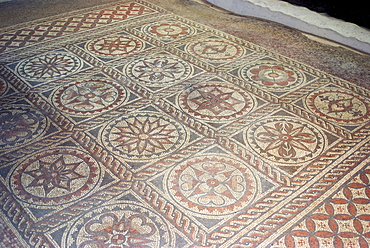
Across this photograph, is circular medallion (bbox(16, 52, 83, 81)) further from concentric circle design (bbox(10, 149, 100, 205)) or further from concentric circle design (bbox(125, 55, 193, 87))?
concentric circle design (bbox(10, 149, 100, 205))

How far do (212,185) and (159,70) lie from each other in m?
1.08

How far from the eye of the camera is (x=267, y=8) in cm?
323

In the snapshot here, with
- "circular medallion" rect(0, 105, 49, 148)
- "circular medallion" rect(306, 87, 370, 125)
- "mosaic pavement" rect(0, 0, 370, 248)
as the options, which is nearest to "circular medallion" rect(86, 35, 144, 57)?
"mosaic pavement" rect(0, 0, 370, 248)

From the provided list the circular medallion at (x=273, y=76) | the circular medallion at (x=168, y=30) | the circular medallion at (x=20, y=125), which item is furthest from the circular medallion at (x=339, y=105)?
the circular medallion at (x=20, y=125)

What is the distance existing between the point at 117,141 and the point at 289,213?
852 millimetres

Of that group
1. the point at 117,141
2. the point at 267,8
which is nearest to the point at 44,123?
the point at 117,141

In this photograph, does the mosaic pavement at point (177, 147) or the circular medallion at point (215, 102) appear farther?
the circular medallion at point (215, 102)

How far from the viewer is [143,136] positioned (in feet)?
6.32

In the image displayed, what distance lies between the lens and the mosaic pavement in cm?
145

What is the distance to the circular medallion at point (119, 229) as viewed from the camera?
1.39m

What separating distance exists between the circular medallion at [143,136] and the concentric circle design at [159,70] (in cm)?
37

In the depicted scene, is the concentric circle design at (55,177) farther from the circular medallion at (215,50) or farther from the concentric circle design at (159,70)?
the circular medallion at (215,50)

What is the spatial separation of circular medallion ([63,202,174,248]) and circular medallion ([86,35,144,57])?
1451 mm

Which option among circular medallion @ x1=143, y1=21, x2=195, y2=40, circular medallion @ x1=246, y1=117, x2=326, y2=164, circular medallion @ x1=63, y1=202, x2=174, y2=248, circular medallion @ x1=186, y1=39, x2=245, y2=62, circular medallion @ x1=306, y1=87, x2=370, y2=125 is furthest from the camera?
circular medallion @ x1=143, y1=21, x2=195, y2=40
